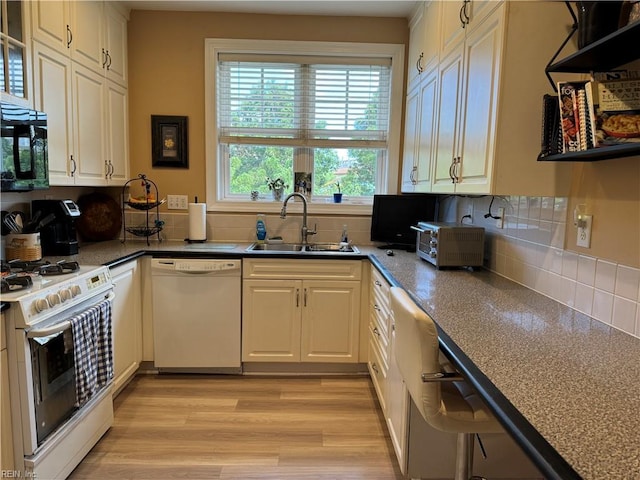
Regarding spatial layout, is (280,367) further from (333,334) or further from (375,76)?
(375,76)

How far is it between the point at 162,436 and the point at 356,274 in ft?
4.95

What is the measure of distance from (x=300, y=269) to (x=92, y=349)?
52.1 inches

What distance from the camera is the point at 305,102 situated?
329 cm

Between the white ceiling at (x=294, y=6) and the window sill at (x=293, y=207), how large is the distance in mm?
1439

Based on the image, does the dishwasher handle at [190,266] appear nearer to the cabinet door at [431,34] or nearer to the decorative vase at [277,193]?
the decorative vase at [277,193]

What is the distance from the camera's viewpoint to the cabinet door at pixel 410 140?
286 cm

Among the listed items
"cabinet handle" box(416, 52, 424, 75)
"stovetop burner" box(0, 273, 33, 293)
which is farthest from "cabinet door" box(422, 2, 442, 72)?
"stovetop burner" box(0, 273, 33, 293)

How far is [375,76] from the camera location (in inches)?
129

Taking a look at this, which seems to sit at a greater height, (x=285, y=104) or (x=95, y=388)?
(x=285, y=104)

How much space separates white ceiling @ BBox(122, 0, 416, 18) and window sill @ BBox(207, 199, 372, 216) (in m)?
1.44

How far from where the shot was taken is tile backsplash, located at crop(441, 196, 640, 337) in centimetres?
139

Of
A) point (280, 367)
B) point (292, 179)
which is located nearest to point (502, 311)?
point (280, 367)

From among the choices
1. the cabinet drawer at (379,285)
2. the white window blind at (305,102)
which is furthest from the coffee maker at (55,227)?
the cabinet drawer at (379,285)

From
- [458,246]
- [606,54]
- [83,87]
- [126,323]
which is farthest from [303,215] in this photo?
[606,54]
